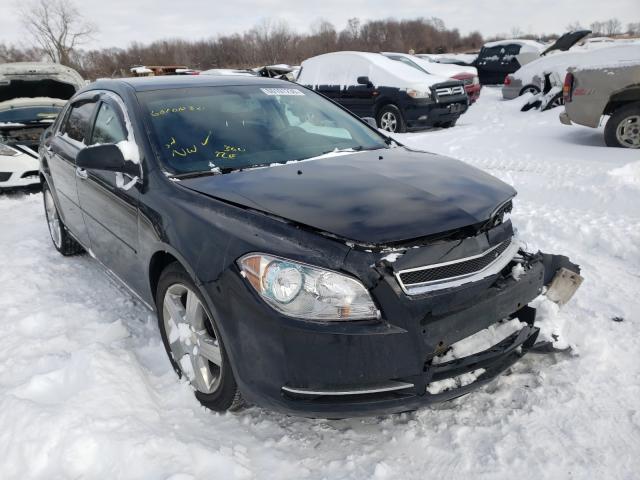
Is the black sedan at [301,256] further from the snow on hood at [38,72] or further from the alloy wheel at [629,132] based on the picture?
the snow on hood at [38,72]

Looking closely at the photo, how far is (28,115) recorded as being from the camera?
312 inches

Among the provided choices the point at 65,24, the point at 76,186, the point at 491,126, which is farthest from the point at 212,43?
the point at 76,186

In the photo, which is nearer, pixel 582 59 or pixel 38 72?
pixel 38 72

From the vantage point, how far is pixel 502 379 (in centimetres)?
251

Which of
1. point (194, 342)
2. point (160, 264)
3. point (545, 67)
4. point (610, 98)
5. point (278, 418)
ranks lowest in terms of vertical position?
point (278, 418)

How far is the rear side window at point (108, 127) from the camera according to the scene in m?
3.04

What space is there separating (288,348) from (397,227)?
2.12 feet

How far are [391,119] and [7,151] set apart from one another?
6.81 m

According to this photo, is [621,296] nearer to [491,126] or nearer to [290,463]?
[290,463]

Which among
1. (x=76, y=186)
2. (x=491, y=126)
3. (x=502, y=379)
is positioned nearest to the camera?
(x=502, y=379)

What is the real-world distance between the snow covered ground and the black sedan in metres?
0.24

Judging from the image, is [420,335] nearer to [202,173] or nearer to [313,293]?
[313,293]

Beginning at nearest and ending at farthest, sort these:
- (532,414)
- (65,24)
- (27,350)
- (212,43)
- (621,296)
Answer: (532,414)
(27,350)
(621,296)
(65,24)
(212,43)

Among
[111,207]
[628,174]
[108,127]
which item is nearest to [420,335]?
[111,207]
